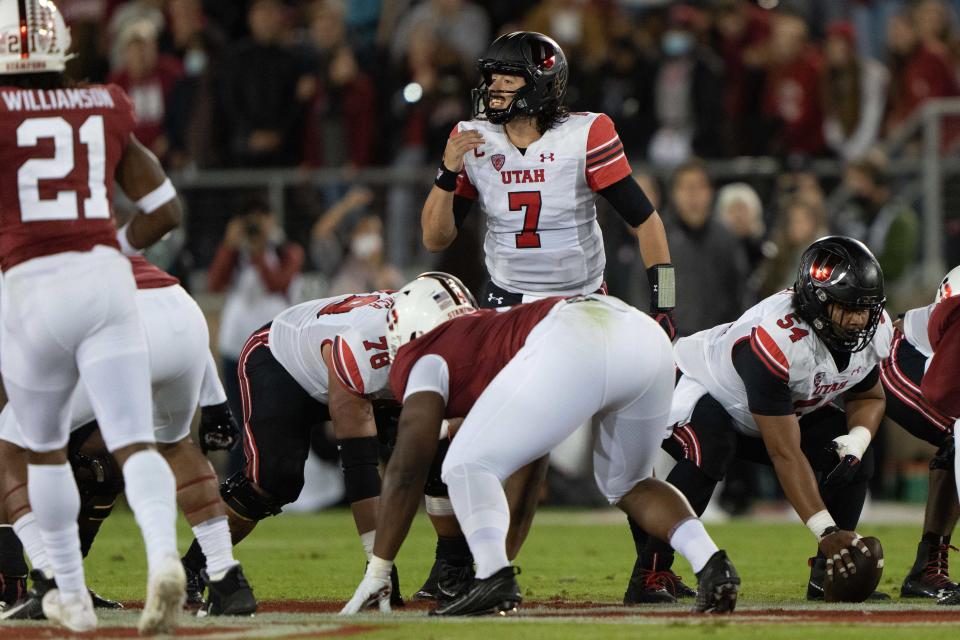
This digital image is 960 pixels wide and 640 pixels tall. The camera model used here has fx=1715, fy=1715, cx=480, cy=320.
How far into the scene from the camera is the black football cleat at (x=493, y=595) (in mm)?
5840

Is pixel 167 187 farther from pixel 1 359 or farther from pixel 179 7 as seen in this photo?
pixel 179 7

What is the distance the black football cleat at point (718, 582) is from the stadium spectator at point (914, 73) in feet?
27.3

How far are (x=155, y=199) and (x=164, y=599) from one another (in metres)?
1.46

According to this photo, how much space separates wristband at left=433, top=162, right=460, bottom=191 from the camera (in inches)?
295

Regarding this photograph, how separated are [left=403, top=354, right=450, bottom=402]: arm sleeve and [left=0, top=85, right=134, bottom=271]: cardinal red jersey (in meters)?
Answer: 1.15

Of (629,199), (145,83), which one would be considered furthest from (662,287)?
(145,83)

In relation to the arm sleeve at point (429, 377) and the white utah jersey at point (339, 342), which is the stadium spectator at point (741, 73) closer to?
the white utah jersey at point (339, 342)

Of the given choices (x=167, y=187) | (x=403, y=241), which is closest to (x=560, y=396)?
(x=167, y=187)

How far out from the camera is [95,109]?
5688 mm

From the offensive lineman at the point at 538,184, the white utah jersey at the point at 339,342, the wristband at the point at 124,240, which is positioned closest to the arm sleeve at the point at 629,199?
the offensive lineman at the point at 538,184

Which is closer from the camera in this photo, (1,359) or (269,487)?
(1,359)

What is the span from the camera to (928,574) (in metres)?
7.35

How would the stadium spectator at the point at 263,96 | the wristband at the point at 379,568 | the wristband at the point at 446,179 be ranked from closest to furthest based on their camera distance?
1. the wristband at the point at 379,568
2. the wristband at the point at 446,179
3. the stadium spectator at the point at 263,96

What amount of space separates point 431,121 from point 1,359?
325 inches
